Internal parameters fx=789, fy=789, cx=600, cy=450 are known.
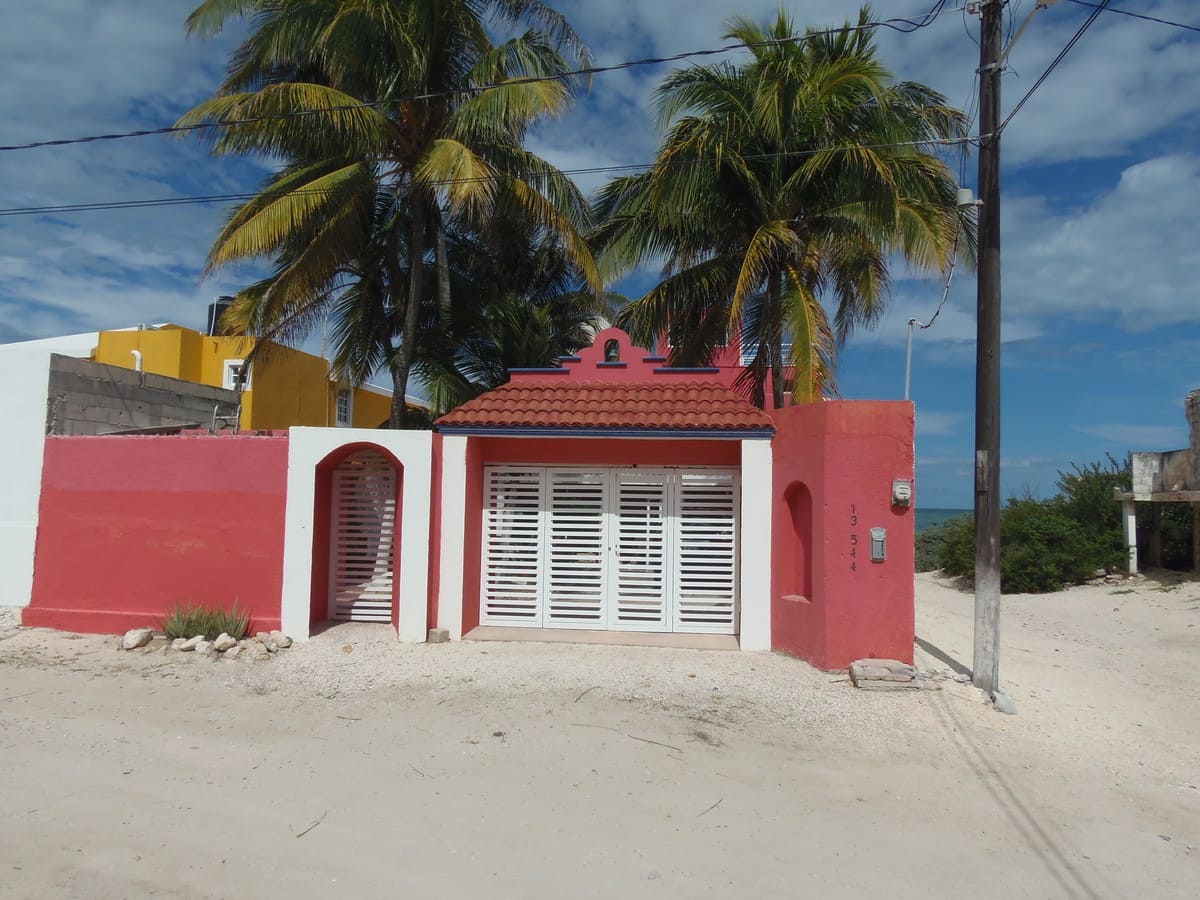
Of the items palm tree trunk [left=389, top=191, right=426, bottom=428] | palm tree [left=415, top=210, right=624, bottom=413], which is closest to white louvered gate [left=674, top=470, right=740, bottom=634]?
palm tree [left=415, top=210, right=624, bottom=413]

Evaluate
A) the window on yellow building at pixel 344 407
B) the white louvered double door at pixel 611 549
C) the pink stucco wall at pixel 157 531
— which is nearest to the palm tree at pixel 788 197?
the white louvered double door at pixel 611 549

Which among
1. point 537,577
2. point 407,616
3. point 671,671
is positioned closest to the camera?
point 671,671

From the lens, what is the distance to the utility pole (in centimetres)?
776

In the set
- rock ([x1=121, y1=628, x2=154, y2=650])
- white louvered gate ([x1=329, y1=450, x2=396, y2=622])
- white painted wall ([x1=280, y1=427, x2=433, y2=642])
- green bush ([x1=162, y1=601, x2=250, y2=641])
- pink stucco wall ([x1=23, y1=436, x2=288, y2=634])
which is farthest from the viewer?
white louvered gate ([x1=329, y1=450, x2=396, y2=622])

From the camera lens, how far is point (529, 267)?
62.0 ft

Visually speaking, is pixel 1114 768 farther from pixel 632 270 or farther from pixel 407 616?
pixel 632 270

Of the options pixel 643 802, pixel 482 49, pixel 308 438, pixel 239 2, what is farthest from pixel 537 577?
pixel 239 2

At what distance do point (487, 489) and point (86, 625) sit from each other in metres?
5.23

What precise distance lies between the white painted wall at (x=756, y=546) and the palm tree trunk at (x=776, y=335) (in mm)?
2160

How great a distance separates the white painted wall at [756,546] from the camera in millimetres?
9156

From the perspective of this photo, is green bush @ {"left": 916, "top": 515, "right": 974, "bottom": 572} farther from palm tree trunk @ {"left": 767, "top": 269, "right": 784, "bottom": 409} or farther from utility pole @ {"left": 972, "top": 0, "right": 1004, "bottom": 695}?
utility pole @ {"left": 972, "top": 0, "right": 1004, "bottom": 695}

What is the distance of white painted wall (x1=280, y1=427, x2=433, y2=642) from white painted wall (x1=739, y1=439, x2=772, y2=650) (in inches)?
149

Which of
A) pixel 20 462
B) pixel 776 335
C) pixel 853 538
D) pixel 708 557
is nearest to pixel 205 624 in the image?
pixel 20 462

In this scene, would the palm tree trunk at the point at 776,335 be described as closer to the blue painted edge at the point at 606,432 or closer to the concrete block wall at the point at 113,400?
the blue painted edge at the point at 606,432
